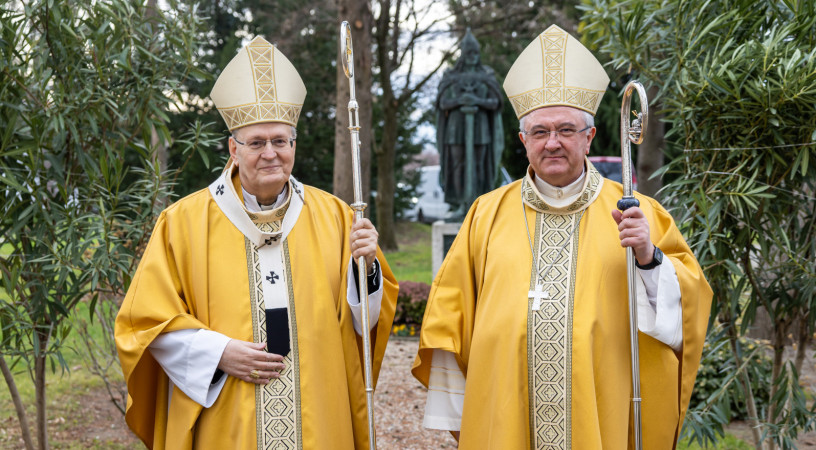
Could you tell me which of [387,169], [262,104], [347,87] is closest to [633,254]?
[262,104]

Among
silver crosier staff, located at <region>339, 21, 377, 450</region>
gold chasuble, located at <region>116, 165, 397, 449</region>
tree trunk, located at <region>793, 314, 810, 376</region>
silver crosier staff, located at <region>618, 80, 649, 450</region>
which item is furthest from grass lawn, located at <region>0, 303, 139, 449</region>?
tree trunk, located at <region>793, 314, 810, 376</region>

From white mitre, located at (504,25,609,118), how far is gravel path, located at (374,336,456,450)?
11.6 ft

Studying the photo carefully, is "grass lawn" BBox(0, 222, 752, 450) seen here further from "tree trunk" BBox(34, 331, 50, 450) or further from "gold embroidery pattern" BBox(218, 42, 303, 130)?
"gold embroidery pattern" BBox(218, 42, 303, 130)

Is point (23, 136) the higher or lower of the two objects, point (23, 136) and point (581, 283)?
the higher

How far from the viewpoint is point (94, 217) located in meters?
4.18

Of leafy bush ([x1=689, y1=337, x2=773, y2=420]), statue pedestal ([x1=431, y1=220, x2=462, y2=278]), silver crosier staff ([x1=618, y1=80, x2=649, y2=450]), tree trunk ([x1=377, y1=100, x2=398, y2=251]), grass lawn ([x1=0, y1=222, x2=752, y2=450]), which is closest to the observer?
silver crosier staff ([x1=618, y1=80, x2=649, y2=450])

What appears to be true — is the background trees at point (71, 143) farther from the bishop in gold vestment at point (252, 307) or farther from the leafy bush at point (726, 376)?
the leafy bush at point (726, 376)

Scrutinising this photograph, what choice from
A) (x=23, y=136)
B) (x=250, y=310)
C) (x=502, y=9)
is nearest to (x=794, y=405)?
(x=250, y=310)

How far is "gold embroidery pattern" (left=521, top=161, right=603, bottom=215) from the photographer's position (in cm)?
309

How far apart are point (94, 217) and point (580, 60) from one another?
2.60 m

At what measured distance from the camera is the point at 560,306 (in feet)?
9.71

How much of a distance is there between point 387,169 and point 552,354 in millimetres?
14177

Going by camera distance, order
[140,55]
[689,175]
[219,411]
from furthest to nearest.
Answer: [140,55] < [689,175] < [219,411]

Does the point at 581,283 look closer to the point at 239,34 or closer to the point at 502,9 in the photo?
the point at 502,9
